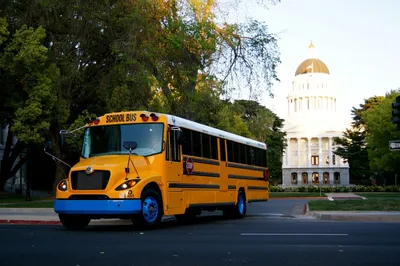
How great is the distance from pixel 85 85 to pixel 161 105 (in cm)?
880

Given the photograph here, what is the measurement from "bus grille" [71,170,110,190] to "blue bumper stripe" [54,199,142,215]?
0.33m

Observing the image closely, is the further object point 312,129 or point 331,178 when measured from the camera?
point 312,129

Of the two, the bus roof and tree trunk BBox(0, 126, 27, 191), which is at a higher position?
tree trunk BBox(0, 126, 27, 191)

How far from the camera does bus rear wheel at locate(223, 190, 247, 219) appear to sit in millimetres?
20062

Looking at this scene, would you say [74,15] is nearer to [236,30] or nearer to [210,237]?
[236,30]

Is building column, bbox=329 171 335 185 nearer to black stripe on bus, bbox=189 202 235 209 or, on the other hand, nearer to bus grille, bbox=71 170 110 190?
black stripe on bus, bbox=189 202 235 209

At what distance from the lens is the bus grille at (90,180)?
45.4 feet

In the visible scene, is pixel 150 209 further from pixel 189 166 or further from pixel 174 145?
pixel 189 166

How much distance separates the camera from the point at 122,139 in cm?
1518

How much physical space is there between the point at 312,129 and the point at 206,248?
140 meters

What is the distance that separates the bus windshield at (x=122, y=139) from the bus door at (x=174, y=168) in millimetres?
352

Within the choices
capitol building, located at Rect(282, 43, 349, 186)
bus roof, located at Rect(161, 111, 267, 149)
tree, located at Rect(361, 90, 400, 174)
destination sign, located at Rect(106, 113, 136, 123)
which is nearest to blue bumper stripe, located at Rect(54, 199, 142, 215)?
destination sign, located at Rect(106, 113, 136, 123)

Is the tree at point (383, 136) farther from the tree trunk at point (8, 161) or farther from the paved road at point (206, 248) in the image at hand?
the paved road at point (206, 248)

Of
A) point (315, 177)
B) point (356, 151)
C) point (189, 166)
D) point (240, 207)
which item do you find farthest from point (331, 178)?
point (189, 166)
